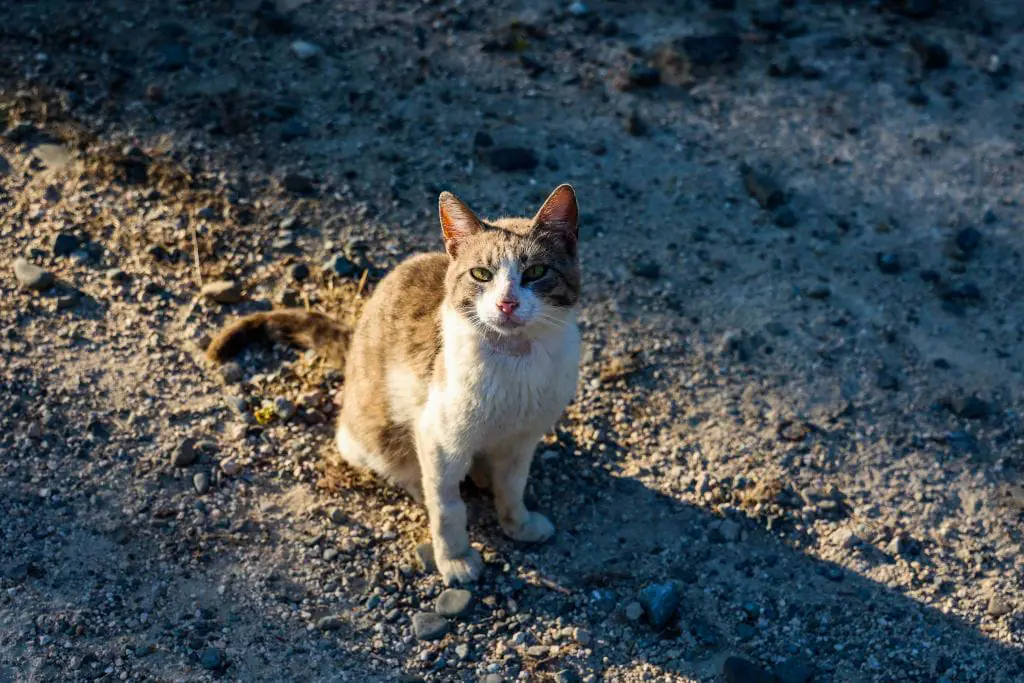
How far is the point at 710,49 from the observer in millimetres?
7660

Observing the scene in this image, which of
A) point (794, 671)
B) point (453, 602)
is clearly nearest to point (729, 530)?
point (794, 671)

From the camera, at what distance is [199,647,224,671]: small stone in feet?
14.2

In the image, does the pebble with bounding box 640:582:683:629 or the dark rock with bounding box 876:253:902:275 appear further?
the dark rock with bounding box 876:253:902:275

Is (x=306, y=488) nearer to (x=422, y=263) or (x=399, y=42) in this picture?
(x=422, y=263)

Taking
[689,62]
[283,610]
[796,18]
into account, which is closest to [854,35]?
[796,18]

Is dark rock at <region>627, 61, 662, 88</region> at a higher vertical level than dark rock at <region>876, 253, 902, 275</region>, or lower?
higher

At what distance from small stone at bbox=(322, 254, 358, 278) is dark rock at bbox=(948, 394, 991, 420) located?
3.41 m

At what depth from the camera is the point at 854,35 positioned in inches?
311

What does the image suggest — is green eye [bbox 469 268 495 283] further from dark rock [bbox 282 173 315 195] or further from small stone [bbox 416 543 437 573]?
dark rock [bbox 282 173 315 195]

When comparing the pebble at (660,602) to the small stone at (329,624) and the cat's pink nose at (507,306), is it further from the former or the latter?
the cat's pink nose at (507,306)

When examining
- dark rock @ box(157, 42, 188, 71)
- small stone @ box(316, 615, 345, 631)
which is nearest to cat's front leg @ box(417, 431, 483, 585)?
small stone @ box(316, 615, 345, 631)

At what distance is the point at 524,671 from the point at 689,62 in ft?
Result: 15.6

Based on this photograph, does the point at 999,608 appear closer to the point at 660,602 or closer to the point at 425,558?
the point at 660,602

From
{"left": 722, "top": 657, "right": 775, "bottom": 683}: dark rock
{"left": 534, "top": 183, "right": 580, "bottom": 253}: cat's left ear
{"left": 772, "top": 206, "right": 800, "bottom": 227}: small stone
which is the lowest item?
{"left": 722, "top": 657, "right": 775, "bottom": 683}: dark rock
